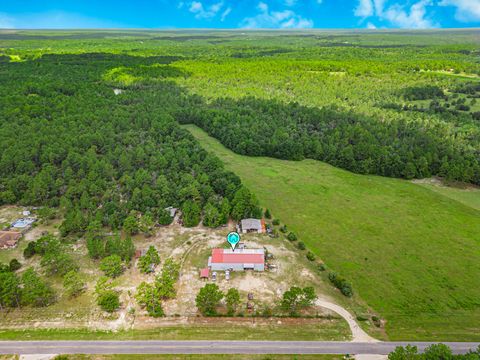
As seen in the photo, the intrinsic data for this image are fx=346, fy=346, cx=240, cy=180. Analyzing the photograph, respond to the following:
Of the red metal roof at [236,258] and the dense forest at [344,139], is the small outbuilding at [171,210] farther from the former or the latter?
the dense forest at [344,139]

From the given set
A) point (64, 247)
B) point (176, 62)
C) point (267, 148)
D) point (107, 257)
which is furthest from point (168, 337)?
point (176, 62)

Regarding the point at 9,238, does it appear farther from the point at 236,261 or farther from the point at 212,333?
the point at 212,333

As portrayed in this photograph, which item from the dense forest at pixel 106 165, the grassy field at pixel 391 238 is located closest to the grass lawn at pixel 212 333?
the grassy field at pixel 391 238

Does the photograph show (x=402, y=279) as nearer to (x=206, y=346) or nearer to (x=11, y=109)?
(x=206, y=346)

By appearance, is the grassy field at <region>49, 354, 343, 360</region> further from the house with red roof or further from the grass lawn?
the house with red roof

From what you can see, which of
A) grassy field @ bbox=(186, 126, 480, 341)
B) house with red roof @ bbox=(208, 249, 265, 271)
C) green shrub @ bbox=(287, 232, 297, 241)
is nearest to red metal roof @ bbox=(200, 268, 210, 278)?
house with red roof @ bbox=(208, 249, 265, 271)

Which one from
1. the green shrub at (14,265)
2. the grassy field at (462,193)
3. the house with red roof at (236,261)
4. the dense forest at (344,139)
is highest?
the dense forest at (344,139)
